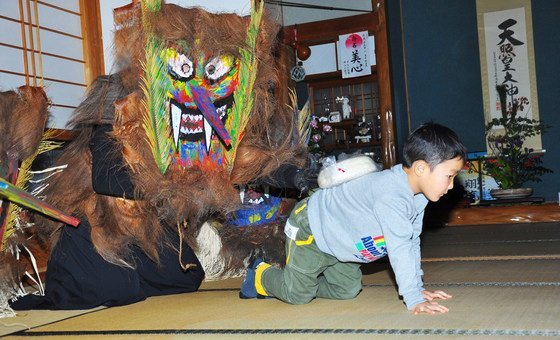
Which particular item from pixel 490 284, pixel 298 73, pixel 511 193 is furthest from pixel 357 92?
pixel 490 284

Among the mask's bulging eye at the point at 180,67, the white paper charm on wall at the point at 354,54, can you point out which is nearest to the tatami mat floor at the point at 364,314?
the mask's bulging eye at the point at 180,67

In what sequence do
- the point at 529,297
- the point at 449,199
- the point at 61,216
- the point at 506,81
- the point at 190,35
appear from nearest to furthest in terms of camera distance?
the point at 529,297 → the point at 190,35 → the point at 61,216 → the point at 449,199 → the point at 506,81

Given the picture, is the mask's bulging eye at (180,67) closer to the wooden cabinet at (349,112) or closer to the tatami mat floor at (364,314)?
the tatami mat floor at (364,314)

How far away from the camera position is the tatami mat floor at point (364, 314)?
1531mm

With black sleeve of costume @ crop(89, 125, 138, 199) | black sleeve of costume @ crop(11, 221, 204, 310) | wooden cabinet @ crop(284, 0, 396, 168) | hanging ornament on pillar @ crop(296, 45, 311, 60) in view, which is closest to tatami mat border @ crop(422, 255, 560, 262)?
black sleeve of costume @ crop(11, 221, 204, 310)

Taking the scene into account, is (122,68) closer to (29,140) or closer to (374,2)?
(29,140)

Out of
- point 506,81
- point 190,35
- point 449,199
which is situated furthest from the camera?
point 506,81

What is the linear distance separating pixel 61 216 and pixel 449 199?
14.5 ft

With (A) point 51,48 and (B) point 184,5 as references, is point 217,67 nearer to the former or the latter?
(B) point 184,5

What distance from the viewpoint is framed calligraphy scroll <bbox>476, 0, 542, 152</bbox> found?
21.6ft

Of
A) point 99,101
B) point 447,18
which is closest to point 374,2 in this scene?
point 447,18

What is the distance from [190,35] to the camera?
6.58 feet

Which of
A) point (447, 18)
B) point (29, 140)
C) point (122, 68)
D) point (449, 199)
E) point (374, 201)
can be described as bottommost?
point (449, 199)

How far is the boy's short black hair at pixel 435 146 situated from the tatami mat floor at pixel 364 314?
0.40 meters
